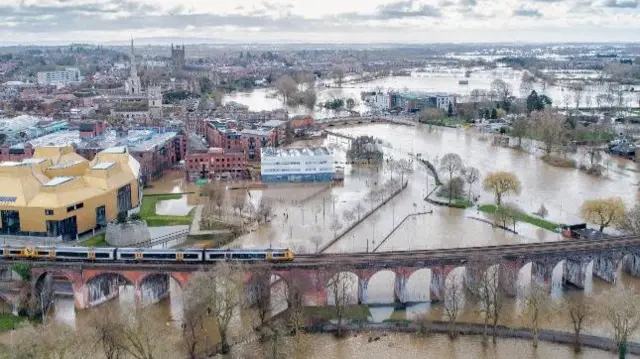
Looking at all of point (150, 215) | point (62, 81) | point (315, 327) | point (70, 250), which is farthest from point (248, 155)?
point (62, 81)

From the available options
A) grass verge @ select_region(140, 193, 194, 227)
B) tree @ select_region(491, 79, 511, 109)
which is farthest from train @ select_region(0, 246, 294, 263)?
tree @ select_region(491, 79, 511, 109)

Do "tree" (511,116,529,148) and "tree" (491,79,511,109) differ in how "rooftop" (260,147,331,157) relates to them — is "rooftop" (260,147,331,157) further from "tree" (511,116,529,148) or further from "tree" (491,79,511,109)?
"tree" (491,79,511,109)

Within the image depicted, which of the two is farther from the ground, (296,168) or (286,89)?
(286,89)

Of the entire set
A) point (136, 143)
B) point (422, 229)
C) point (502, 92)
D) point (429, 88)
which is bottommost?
point (422, 229)

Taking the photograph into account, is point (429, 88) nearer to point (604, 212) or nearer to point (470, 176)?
point (470, 176)

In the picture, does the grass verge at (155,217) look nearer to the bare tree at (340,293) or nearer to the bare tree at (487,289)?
the bare tree at (340,293)

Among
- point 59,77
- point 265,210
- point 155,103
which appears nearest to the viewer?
point 265,210

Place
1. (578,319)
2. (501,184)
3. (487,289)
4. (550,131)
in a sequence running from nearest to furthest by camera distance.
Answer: (578,319)
(487,289)
(501,184)
(550,131)

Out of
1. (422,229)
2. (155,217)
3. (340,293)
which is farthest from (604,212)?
(155,217)
